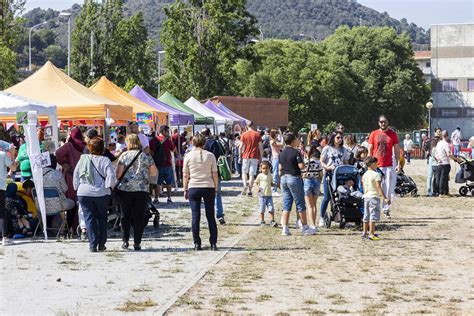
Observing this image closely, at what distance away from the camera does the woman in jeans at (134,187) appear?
46.6 ft

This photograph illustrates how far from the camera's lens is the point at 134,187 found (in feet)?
46.7

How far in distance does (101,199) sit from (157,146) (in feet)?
30.6

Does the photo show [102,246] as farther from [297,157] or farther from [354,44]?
[354,44]

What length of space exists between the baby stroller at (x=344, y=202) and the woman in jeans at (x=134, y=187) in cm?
436

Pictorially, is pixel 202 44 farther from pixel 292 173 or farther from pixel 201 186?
pixel 201 186

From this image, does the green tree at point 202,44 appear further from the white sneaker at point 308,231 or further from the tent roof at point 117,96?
the white sneaker at point 308,231

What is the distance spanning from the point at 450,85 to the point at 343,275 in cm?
9467

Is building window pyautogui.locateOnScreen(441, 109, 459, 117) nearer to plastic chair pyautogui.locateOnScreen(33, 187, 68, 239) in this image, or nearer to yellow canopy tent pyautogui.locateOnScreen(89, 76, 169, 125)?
yellow canopy tent pyautogui.locateOnScreen(89, 76, 169, 125)

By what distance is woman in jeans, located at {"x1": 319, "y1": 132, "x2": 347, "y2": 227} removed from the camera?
18.0 meters

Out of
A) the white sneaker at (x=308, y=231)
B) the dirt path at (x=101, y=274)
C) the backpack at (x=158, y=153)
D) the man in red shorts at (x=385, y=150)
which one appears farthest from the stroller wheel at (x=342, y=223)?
the backpack at (x=158, y=153)

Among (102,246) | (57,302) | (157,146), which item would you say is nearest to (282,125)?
(157,146)

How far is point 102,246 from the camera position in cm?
1417

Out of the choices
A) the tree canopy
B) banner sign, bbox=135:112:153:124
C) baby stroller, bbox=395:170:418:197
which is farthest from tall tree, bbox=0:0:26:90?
the tree canopy

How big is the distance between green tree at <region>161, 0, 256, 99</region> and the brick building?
1.36 metres
